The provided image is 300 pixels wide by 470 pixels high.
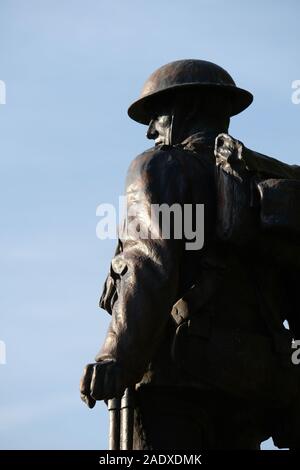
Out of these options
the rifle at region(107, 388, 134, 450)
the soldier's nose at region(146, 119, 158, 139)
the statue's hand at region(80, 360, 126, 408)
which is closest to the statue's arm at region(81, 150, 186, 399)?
the statue's hand at region(80, 360, 126, 408)

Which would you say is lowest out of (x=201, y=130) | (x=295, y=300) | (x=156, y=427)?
(x=156, y=427)

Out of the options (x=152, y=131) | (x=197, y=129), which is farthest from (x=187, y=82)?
(x=152, y=131)

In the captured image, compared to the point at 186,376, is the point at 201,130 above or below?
above

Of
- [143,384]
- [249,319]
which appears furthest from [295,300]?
[143,384]

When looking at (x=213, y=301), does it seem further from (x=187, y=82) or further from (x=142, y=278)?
(x=187, y=82)

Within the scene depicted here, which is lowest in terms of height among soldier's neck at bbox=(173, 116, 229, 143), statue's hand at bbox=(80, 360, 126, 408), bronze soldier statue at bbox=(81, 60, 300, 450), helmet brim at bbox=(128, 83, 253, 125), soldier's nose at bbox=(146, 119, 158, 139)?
statue's hand at bbox=(80, 360, 126, 408)

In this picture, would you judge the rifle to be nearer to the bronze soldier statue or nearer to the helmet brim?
the bronze soldier statue

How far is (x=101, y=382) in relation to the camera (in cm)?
1148

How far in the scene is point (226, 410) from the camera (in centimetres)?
1227

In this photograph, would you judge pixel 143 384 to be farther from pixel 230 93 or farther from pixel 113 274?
pixel 230 93

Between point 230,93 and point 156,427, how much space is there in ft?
7.21

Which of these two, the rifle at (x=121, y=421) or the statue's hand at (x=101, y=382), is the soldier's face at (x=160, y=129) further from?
the statue's hand at (x=101, y=382)

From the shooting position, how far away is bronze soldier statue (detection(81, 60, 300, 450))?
1196cm

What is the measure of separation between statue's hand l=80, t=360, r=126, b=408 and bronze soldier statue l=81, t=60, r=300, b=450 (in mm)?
215
